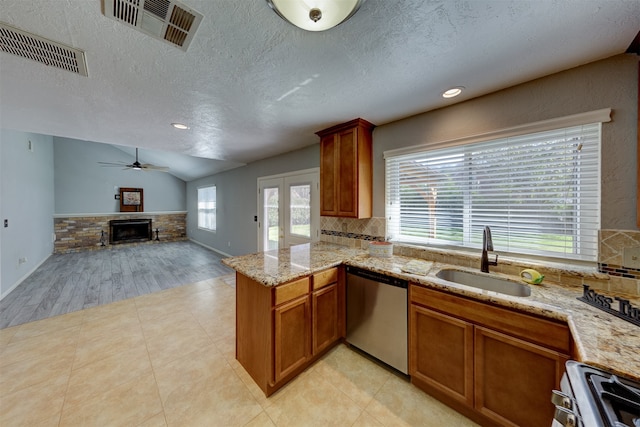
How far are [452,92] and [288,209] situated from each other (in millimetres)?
2826

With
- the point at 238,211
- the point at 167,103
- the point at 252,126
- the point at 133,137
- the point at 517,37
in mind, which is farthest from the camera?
the point at 238,211

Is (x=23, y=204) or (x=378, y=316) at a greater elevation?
(x=23, y=204)

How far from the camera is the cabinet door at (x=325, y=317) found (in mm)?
1897

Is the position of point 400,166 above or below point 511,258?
above

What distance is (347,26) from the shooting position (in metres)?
1.16

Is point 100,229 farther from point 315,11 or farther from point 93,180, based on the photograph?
point 315,11

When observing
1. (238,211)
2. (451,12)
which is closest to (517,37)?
(451,12)

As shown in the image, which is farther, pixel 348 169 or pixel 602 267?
pixel 348 169

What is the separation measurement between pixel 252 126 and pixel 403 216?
2.11 metres

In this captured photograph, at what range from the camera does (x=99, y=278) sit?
13.8 feet

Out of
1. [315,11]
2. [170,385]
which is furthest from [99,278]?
[315,11]

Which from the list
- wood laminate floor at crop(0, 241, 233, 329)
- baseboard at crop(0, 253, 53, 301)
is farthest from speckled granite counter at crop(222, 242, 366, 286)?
baseboard at crop(0, 253, 53, 301)

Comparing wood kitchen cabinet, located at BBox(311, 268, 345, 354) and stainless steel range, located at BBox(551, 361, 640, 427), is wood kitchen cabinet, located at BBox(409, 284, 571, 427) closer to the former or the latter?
stainless steel range, located at BBox(551, 361, 640, 427)

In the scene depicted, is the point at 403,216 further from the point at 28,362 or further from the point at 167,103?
the point at 28,362
